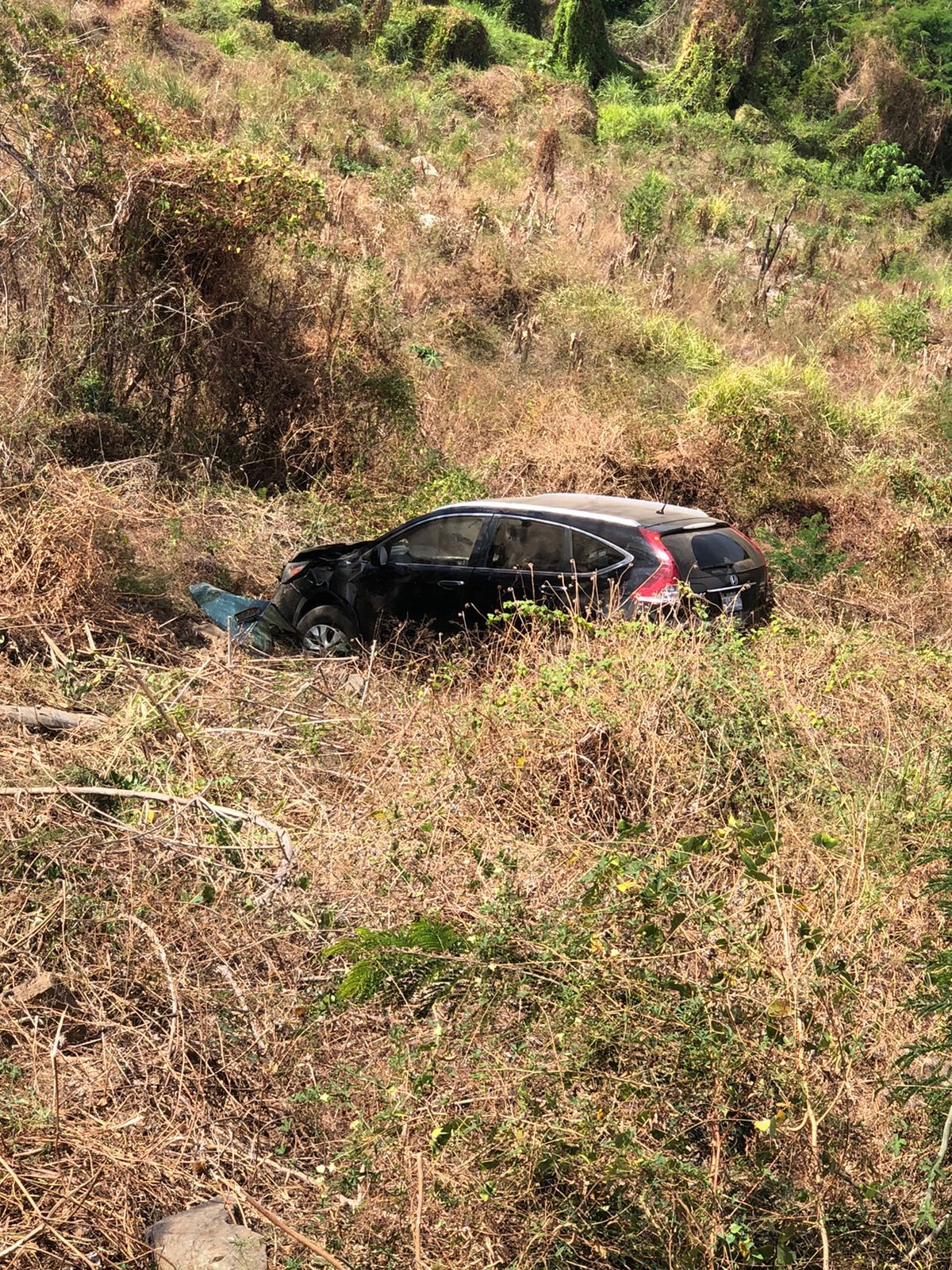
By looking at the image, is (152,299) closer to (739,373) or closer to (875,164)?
(739,373)

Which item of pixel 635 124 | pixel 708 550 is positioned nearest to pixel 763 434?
pixel 708 550

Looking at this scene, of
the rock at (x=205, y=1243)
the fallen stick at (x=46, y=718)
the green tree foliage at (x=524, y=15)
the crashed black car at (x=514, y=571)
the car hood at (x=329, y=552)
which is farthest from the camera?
the green tree foliage at (x=524, y=15)

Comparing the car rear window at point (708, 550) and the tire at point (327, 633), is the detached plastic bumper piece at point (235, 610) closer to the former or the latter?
the tire at point (327, 633)

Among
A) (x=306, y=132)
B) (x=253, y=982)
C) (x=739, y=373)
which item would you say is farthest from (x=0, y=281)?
(x=306, y=132)

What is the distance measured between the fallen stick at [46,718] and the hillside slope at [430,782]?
17 centimetres

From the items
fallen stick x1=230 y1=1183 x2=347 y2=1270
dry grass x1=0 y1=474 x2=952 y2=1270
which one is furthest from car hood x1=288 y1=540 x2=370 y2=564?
fallen stick x1=230 y1=1183 x2=347 y2=1270

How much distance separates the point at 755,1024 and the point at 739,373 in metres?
11.5

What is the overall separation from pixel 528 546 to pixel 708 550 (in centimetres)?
122

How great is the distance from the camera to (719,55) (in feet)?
111

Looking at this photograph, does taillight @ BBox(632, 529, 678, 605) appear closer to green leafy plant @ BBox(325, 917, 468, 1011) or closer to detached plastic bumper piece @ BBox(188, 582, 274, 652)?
detached plastic bumper piece @ BBox(188, 582, 274, 652)

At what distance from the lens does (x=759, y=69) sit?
116 feet

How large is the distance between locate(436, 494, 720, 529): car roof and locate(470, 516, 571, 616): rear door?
0.16 metres

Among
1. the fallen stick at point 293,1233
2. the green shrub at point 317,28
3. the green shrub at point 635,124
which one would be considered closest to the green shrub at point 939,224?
the green shrub at point 635,124

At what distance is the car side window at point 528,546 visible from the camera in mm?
7797
